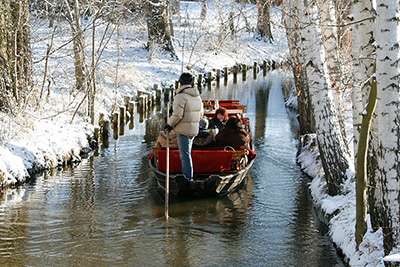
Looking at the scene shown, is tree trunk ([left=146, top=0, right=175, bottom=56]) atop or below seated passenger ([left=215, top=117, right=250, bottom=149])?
atop

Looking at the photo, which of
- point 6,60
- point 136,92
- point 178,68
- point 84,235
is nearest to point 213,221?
point 84,235

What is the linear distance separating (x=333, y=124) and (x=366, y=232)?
112 inches

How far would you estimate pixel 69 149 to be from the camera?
15.4 m

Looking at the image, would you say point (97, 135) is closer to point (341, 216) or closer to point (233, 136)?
point (233, 136)

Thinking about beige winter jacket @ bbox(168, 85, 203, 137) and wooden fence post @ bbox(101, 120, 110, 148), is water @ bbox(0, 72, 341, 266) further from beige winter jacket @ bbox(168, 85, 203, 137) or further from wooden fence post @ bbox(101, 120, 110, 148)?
wooden fence post @ bbox(101, 120, 110, 148)

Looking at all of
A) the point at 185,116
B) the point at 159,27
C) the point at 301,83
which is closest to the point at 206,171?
the point at 185,116

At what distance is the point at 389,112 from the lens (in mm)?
7152

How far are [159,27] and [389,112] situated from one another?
23.9 meters

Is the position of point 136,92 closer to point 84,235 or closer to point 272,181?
point 272,181

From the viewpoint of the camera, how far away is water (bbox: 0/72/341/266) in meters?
9.28

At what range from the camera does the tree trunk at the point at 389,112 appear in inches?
277

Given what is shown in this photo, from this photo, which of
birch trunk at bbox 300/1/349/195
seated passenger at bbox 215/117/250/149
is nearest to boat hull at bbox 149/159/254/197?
seated passenger at bbox 215/117/250/149

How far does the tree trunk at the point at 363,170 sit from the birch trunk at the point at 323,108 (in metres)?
2.56

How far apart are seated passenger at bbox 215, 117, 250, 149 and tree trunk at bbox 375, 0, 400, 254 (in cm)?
554
